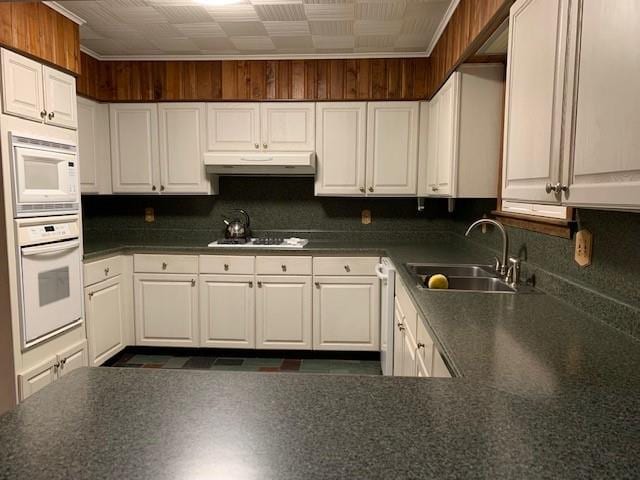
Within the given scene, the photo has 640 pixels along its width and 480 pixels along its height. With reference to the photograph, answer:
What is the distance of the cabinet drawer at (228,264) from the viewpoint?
10.7 ft

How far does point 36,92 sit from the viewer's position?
232 cm

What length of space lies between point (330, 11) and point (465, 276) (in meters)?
1.73

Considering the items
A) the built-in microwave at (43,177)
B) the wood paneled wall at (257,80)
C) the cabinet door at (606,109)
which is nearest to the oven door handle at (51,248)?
the built-in microwave at (43,177)

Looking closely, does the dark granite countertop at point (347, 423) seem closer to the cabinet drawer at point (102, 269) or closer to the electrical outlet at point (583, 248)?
the electrical outlet at point (583, 248)

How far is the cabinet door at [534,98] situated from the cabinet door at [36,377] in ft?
7.64

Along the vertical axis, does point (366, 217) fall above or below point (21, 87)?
below

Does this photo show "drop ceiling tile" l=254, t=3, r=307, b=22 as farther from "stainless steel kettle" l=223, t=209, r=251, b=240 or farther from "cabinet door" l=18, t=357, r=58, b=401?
"cabinet door" l=18, t=357, r=58, b=401

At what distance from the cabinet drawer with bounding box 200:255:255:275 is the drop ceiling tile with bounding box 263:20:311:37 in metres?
1.58

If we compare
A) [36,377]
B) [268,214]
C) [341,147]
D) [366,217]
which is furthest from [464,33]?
[36,377]

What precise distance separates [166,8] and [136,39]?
0.65 m

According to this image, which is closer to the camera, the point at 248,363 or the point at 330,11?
the point at 330,11

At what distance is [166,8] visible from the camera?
8.22 ft

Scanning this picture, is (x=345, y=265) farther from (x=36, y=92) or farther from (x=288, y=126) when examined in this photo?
(x=36, y=92)

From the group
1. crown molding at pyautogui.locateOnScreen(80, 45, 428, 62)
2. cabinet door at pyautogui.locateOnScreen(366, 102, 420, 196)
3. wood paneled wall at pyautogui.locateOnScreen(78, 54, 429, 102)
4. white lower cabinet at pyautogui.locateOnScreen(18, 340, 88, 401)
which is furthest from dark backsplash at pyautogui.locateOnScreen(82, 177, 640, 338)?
white lower cabinet at pyautogui.locateOnScreen(18, 340, 88, 401)
